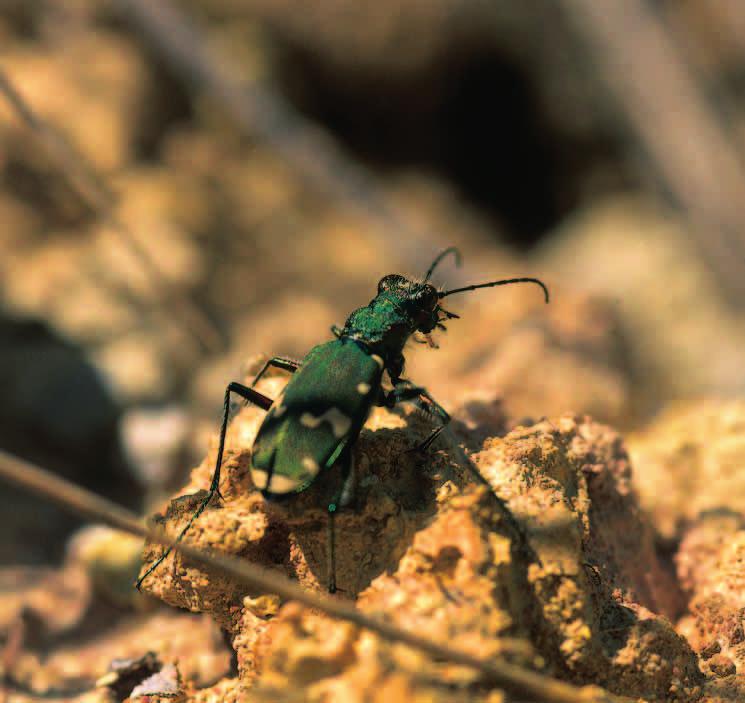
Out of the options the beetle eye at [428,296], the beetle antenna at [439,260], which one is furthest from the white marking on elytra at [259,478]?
the beetle antenna at [439,260]

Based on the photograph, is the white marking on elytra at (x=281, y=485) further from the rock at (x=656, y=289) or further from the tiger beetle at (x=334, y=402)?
the rock at (x=656, y=289)

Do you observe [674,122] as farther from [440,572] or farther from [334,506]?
[440,572]

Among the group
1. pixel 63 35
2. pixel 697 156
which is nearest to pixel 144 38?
pixel 63 35

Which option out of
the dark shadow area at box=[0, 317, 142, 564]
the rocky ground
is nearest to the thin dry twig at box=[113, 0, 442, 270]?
the rocky ground

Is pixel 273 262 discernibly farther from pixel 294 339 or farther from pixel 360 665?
pixel 360 665

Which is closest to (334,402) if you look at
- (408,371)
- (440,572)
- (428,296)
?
(440,572)

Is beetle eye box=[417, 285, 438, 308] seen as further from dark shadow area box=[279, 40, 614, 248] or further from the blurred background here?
dark shadow area box=[279, 40, 614, 248]
